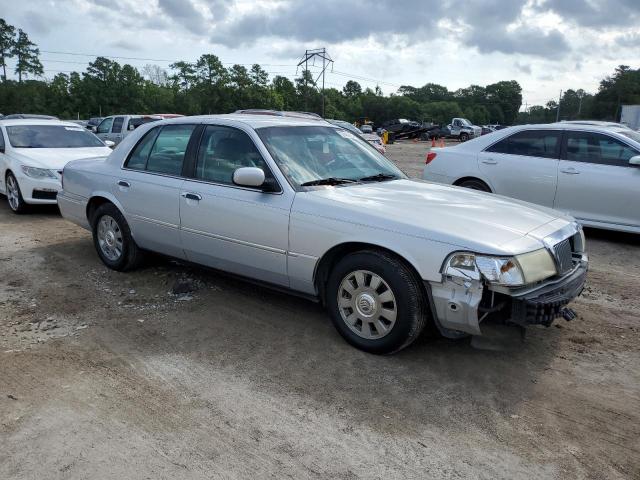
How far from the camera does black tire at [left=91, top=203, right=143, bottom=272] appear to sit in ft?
18.4

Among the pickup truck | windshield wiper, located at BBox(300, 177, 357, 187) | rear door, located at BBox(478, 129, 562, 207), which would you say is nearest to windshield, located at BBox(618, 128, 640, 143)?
rear door, located at BBox(478, 129, 562, 207)

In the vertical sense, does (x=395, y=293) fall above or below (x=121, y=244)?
above

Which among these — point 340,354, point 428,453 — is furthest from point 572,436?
point 340,354

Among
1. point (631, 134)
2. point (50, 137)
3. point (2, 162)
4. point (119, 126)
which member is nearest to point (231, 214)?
point (631, 134)

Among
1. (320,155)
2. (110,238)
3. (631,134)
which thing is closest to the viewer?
(320,155)

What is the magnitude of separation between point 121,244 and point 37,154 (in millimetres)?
4528

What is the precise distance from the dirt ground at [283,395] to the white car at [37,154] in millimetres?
3951

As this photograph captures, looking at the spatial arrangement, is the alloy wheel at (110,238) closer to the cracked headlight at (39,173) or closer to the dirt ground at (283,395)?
the dirt ground at (283,395)

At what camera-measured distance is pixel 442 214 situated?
3852mm

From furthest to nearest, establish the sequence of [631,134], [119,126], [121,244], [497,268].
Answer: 1. [119,126]
2. [631,134]
3. [121,244]
4. [497,268]

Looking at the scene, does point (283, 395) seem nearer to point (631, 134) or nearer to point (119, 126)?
point (631, 134)

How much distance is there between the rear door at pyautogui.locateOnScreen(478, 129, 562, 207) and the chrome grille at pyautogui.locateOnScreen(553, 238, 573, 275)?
387 cm

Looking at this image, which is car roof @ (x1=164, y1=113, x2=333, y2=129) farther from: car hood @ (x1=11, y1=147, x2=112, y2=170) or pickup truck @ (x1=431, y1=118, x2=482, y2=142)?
pickup truck @ (x1=431, y1=118, x2=482, y2=142)

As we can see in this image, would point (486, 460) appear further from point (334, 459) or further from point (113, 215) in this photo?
point (113, 215)
